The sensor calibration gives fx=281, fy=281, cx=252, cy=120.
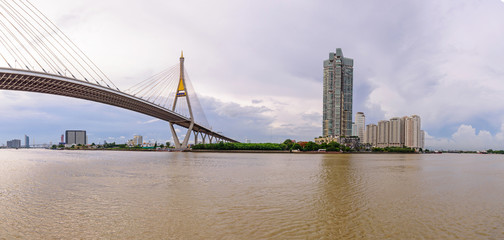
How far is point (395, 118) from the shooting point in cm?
18288

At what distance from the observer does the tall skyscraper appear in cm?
16188

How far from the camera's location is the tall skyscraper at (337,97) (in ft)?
531

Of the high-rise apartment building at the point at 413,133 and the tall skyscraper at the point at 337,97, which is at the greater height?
Answer: the tall skyscraper at the point at 337,97

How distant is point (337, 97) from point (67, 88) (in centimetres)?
14673

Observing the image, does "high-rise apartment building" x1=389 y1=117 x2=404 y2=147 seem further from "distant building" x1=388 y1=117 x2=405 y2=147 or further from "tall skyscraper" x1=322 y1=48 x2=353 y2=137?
"tall skyscraper" x1=322 y1=48 x2=353 y2=137

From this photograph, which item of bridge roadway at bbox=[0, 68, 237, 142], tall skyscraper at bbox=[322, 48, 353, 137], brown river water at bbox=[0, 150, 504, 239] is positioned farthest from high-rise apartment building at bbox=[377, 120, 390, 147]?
brown river water at bbox=[0, 150, 504, 239]

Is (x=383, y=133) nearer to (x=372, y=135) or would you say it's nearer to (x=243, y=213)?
(x=372, y=135)

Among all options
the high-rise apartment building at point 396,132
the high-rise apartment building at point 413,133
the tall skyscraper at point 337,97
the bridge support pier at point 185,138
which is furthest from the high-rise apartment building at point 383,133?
the bridge support pier at point 185,138

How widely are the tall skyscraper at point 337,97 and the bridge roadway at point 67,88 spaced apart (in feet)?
407

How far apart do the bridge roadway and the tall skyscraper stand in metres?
124

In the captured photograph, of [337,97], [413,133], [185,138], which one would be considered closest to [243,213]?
[185,138]

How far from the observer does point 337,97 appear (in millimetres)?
163500

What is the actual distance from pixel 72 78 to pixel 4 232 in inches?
1278

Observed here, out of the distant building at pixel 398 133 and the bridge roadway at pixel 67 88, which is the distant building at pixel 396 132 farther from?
the bridge roadway at pixel 67 88
